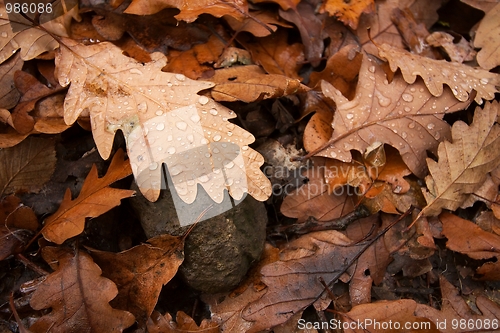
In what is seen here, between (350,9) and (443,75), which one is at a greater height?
(350,9)

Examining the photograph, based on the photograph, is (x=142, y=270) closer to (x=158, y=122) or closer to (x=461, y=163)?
(x=158, y=122)

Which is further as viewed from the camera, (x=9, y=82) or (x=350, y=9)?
(x=350, y=9)

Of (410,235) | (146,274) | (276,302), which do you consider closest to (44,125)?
(146,274)

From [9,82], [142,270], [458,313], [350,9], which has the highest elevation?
[350,9]

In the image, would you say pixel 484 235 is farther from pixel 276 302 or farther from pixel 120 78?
pixel 120 78

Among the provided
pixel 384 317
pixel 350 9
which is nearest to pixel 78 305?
pixel 384 317

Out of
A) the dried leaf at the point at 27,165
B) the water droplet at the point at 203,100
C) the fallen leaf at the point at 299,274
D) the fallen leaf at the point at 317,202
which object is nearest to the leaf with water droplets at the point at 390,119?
the fallen leaf at the point at 317,202
